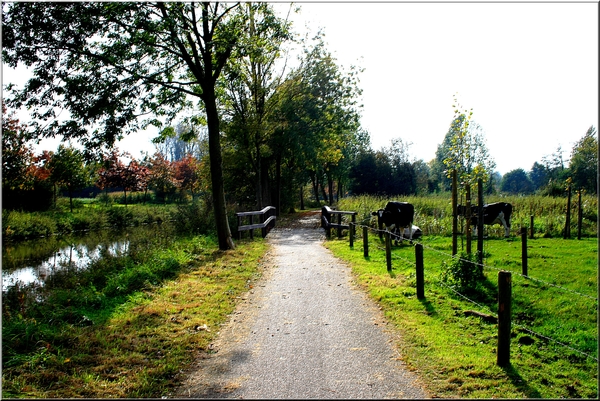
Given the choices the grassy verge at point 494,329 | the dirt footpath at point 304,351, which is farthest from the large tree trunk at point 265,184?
the dirt footpath at point 304,351

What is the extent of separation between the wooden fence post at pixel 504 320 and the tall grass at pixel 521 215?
1142cm

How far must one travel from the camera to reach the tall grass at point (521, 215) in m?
17.0

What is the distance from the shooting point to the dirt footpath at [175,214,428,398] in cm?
416

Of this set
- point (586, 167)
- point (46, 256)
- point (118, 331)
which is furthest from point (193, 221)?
point (586, 167)

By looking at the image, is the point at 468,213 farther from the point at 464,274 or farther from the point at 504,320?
the point at 504,320

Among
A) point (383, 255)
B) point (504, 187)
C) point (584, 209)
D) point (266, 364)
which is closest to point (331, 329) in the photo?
point (266, 364)

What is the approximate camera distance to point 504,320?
4.71 m

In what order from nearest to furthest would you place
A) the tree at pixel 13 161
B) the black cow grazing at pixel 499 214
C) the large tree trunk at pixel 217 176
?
the large tree trunk at pixel 217 176, the black cow grazing at pixel 499 214, the tree at pixel 13 161

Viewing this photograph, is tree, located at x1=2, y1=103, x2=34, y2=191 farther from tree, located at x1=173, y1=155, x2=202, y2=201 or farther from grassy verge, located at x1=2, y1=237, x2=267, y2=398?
tree, located at x1=173, y1=155, x2=202, y2=201

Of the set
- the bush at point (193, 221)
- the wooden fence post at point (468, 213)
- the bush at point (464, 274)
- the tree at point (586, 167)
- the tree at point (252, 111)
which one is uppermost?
the tree at point (252, 111)

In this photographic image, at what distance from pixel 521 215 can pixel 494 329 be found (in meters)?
15.9

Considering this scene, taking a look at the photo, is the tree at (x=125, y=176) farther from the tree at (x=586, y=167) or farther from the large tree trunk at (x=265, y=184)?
the tree at (x=586, y=167)

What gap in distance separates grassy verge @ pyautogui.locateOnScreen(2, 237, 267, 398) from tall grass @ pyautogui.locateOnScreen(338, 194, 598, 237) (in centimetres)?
1008

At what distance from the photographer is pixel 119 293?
7.88 meters
